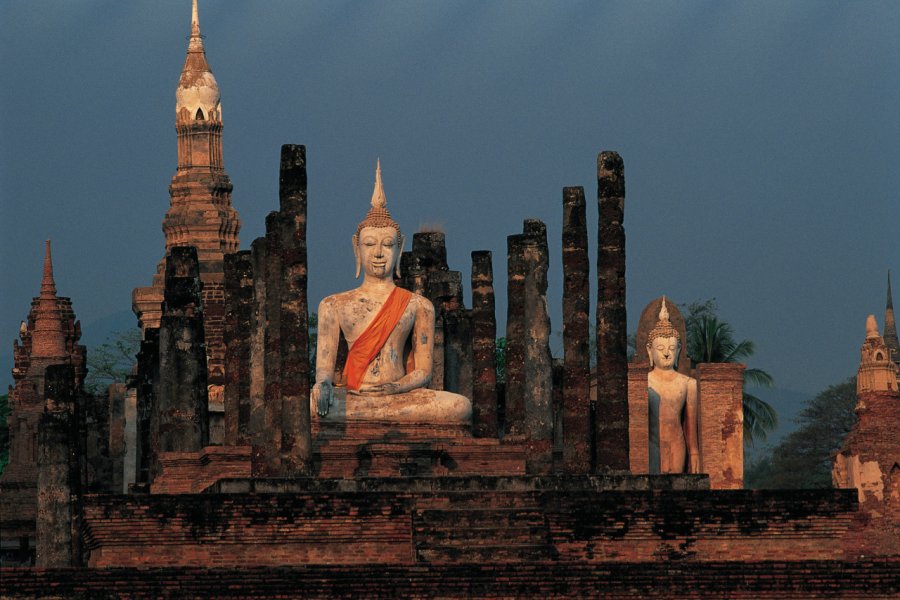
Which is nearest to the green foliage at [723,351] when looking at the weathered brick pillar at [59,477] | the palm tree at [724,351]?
the palm tree at [724,351]

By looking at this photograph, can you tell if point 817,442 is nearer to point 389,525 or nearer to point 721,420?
point 721,420

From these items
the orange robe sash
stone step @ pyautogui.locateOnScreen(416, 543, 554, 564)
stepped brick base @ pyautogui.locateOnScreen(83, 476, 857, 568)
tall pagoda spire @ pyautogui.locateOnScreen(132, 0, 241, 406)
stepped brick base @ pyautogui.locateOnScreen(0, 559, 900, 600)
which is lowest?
stepped brick base @ pyautogui.locateOnScreen(0, 559, 900, 600)

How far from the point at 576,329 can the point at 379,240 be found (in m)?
3.35

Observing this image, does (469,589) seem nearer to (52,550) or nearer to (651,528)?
(651,528)

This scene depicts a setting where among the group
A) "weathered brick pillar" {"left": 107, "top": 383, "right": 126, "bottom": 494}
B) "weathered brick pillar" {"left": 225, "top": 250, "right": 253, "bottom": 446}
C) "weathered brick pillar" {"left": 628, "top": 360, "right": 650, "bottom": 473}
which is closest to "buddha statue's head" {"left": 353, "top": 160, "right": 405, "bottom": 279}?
"weathered brick pillar" {"left": 225, "top": 250, "right": 253, "bottom": 446}

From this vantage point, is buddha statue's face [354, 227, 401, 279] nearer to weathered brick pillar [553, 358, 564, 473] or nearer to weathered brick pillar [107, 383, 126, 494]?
weathered brick pillar [553, 358, 564, 473]

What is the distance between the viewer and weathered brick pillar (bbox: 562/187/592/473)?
28094mm

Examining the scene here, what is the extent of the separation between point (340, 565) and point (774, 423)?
26.2m

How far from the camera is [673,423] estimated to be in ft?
107

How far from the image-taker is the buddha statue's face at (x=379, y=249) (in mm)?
30875

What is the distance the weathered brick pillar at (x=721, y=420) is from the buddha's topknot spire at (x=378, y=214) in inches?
179

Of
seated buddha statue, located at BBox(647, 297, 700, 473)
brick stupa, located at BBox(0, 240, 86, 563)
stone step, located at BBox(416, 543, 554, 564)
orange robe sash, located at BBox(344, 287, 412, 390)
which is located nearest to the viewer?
stone step, located at BBox(416, 543, 554, 564)

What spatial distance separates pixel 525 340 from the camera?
30.6m

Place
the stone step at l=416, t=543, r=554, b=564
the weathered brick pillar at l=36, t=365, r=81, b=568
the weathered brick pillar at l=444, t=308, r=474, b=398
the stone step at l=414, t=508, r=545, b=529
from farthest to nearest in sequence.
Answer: the weathered brick pillar at l=444, t=308, r=474, b=398
the weathered brick pillar at l=36, t=365, r=81, b=568
the stone step at l=414, t=508, r=545, b=529
the stone step at l=416, t=543, r=554, b=564
